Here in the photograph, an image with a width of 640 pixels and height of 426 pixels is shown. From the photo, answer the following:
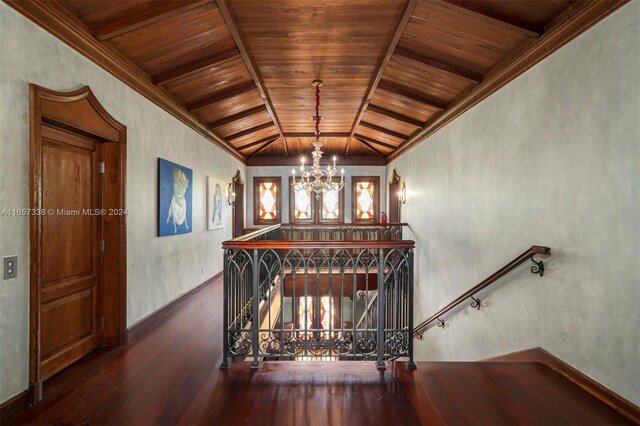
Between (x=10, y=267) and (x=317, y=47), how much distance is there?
3435 millimetres

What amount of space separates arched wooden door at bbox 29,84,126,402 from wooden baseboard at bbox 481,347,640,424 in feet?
12.8

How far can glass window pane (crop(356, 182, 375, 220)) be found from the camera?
9594 millimetres

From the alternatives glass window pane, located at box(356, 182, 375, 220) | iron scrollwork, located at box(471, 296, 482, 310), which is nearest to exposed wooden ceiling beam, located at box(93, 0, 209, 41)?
iron scrollwork, located at box(471, 296, 482, 310)

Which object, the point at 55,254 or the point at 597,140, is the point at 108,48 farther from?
the point at 597,140

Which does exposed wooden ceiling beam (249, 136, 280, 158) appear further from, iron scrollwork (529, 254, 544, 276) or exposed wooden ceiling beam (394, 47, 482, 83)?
iron scrollwork (529, 254, 544, 276)

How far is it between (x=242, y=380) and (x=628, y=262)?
2.81 meters

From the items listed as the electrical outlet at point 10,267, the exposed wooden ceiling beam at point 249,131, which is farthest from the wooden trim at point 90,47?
the exposed wooden ceiling beam at point 249,131

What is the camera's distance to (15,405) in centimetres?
212

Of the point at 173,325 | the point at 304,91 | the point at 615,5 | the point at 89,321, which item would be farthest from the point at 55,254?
the point at 615,5

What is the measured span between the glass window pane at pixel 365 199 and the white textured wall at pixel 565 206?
5144 millimetres

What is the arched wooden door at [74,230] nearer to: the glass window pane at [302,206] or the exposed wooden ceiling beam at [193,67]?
the exposed wooden ceiling beam at [193,67]

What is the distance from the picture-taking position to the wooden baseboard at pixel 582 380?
2.10 meters

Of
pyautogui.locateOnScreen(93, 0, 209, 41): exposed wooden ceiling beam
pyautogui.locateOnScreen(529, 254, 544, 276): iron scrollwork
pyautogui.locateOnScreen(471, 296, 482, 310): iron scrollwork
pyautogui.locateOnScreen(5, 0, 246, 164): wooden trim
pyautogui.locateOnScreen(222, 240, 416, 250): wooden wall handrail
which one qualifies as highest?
pyautogui.locateOnScreen(93, 0, 209, 41): exposed wooden ceiling beam

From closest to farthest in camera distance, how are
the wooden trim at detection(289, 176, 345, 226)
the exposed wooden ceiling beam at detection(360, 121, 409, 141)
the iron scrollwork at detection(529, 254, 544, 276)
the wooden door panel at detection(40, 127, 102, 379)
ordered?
1. the wooden door panel at detection(40, 127, 102, 379)
2. the iron scrollwork at detection(529, 254, 544, 276)
3. the exposed wooden ceiling beam at detection(360, 121, 409, 141)
4. the wooden trim at detection(289, 176, 345, 226)
